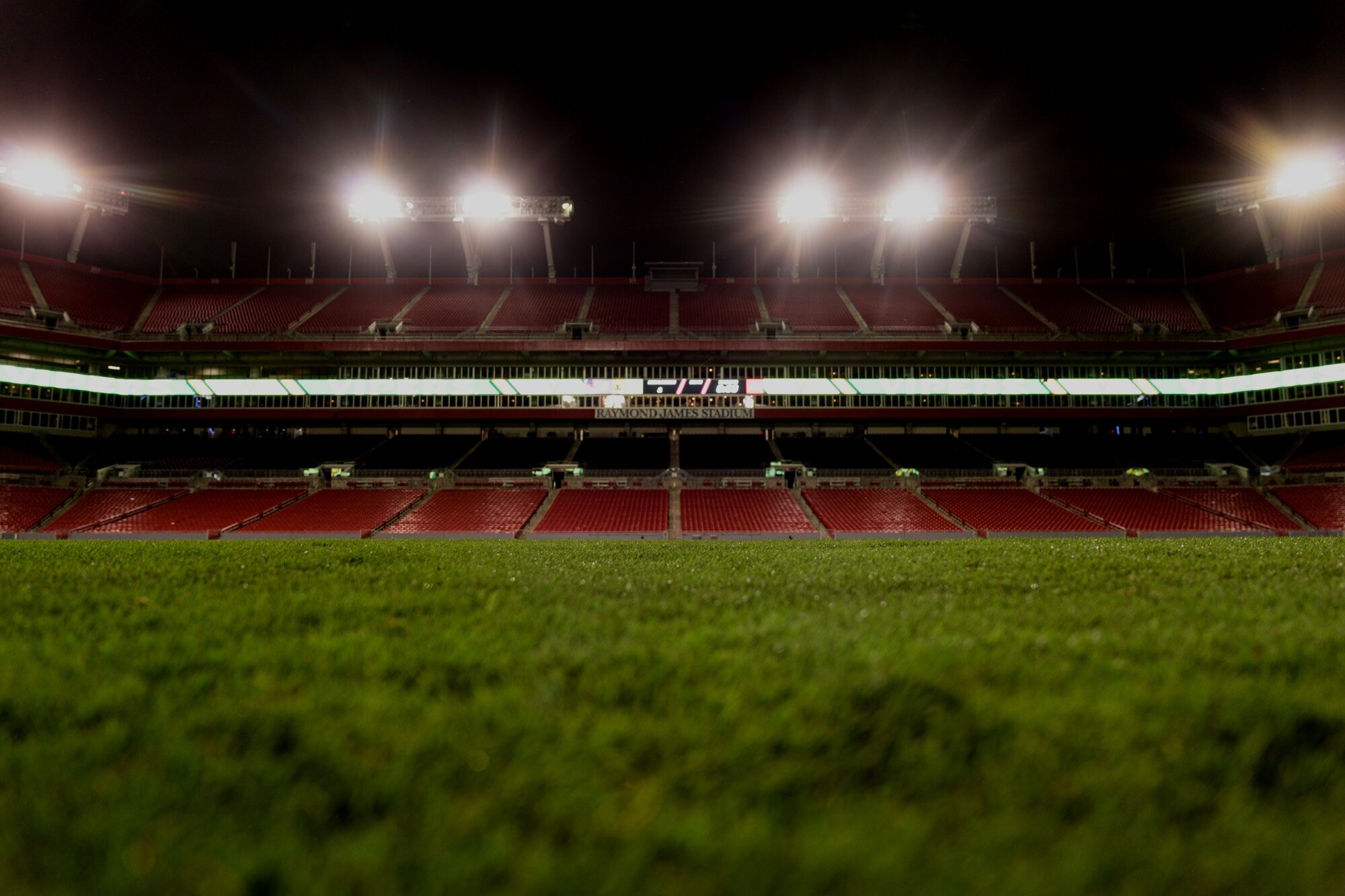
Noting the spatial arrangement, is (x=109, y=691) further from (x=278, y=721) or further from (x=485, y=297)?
(x=485, y=297)

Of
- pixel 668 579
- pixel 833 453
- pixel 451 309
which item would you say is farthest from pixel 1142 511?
pixel 451 309

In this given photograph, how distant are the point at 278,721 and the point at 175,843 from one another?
2.48 feet

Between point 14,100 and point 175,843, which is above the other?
point 14,100

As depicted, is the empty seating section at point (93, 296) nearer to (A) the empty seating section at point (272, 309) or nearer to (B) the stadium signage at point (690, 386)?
(B) the stadium signage at point (690, 386)

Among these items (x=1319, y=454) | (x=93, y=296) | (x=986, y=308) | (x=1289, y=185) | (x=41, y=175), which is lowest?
(x=1319, y=454)

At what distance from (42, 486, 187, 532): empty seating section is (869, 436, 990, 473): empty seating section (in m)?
43.1

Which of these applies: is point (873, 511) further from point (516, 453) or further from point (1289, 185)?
point (1289, 185)

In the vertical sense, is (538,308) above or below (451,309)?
above

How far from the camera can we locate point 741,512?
3125cm

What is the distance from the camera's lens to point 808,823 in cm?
145

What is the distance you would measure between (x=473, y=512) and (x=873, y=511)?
69.0 ft

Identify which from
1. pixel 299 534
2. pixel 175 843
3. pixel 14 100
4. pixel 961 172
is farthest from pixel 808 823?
pixel 14 100

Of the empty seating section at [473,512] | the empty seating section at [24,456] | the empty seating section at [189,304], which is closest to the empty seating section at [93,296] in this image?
the empty seating section at [189,304]

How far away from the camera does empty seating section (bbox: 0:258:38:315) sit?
36969 millimetres
